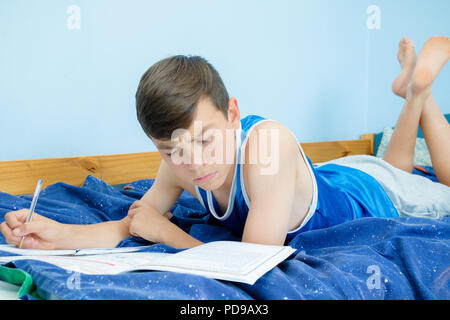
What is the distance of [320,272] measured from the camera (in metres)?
0.61

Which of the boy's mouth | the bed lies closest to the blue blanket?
the bed

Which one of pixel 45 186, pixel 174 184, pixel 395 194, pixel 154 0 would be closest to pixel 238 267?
pixel 174 184

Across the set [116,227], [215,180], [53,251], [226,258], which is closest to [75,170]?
[116,227]

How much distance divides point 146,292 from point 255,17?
1.37 m

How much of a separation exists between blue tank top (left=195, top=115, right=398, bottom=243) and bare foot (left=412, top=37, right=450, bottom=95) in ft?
1.06

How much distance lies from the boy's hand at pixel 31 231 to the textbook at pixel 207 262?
9cm

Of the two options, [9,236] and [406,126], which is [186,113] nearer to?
[9,236]

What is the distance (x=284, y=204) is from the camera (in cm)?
74

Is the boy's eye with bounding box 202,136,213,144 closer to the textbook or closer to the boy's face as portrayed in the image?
the boy's face

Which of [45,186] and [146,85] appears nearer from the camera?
[146,85]

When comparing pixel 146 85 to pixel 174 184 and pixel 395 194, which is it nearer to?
pixel 174 184

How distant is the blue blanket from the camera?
496 mm

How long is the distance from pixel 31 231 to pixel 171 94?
0.36 metres
